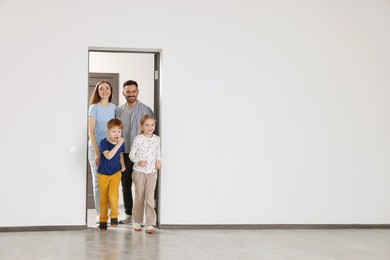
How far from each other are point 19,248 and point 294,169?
305cm

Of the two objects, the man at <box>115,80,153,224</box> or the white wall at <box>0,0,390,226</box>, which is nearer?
the white wall at <box>0,0,390,226</box>

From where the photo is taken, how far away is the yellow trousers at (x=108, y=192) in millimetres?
6375

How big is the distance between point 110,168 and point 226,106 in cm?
142

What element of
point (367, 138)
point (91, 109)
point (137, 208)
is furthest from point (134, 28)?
point (367, 138)

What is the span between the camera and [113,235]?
607 cm

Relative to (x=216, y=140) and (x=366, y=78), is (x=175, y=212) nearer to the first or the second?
(x=216, y=140)

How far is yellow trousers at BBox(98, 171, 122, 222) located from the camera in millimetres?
6375

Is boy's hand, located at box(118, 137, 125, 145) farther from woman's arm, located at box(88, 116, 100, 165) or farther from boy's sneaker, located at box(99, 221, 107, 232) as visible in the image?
boy's sneaker, located at box(99, 221, 107, 232)

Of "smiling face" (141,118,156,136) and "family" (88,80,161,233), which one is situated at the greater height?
"smiling face" (141,118,156,136)

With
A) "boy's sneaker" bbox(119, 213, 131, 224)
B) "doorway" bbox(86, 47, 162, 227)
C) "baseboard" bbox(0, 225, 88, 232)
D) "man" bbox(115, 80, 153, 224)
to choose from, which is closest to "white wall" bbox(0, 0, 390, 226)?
"baseboard" bbox(0, 225, 88, 232)

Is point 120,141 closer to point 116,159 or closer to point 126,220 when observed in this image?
point 116,159

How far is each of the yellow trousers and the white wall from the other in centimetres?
23

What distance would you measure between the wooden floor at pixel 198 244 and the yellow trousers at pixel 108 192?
0.19 m

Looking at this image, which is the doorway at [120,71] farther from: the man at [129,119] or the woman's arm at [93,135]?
the woman's arm at [93,135]
